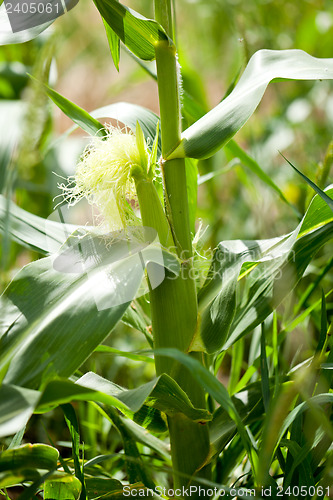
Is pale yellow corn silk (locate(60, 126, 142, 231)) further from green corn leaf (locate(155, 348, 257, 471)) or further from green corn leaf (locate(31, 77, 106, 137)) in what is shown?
green corn leaf (locate(155, 348, 257, 471))

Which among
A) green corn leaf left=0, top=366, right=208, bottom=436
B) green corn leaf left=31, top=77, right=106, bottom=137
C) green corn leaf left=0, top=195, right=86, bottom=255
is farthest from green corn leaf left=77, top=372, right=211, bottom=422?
green corn leaf left=31, top=77, right=106, bottom=137

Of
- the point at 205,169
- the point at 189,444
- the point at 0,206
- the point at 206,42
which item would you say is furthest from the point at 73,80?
the point at 189,444

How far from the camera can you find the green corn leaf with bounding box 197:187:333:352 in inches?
17.6

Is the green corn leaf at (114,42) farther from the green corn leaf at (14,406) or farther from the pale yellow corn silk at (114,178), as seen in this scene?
the green corn leaf at (14,406)

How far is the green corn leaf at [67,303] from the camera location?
14.0 inches

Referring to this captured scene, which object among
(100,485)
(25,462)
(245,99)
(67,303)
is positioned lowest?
(100,485)

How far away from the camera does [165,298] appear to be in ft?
1.50

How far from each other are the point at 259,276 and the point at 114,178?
18 cm

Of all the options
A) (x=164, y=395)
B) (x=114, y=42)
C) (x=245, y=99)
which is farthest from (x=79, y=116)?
(x=164, y=395)

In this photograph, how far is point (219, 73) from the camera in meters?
1.76

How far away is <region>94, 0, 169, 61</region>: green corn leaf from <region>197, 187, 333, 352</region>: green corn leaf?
0.20m

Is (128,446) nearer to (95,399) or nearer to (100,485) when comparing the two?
(100,485)

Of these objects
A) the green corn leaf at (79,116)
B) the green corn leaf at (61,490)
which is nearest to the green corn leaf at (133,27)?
the green corn leaf at (79,116)

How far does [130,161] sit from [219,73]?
141 centimetres
